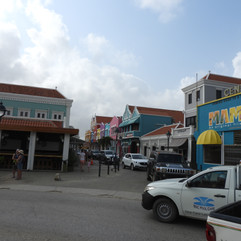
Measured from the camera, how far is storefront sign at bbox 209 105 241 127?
59.6ft

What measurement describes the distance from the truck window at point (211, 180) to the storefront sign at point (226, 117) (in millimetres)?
14017

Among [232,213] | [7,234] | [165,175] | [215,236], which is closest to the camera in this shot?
[215,236]

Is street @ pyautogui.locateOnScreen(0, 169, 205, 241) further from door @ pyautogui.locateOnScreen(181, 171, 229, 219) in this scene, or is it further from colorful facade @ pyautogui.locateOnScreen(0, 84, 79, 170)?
colorful facade @ pyautogui.locateOnScreen(0, 84, 79, 170)

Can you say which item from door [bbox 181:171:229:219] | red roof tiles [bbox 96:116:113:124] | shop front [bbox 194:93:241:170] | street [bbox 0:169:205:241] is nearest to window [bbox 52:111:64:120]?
shop front [bbox 194:93:241:170]

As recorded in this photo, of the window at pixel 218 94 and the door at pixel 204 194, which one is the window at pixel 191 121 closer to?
the window at pixel 218 94

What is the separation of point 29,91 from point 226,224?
1230 inches

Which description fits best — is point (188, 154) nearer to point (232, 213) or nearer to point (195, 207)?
point (195, 207)

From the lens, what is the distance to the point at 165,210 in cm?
612

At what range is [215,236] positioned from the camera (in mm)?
2910

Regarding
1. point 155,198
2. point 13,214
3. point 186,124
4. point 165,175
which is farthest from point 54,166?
point 186,124

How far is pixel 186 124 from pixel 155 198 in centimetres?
2275

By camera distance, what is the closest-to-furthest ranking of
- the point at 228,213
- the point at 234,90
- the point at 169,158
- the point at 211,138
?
the point at 228,213, the point at 169,158, the point at 234,90, the point at 211,138

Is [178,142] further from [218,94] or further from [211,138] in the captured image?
[218,94]

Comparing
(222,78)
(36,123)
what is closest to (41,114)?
(36,123)
